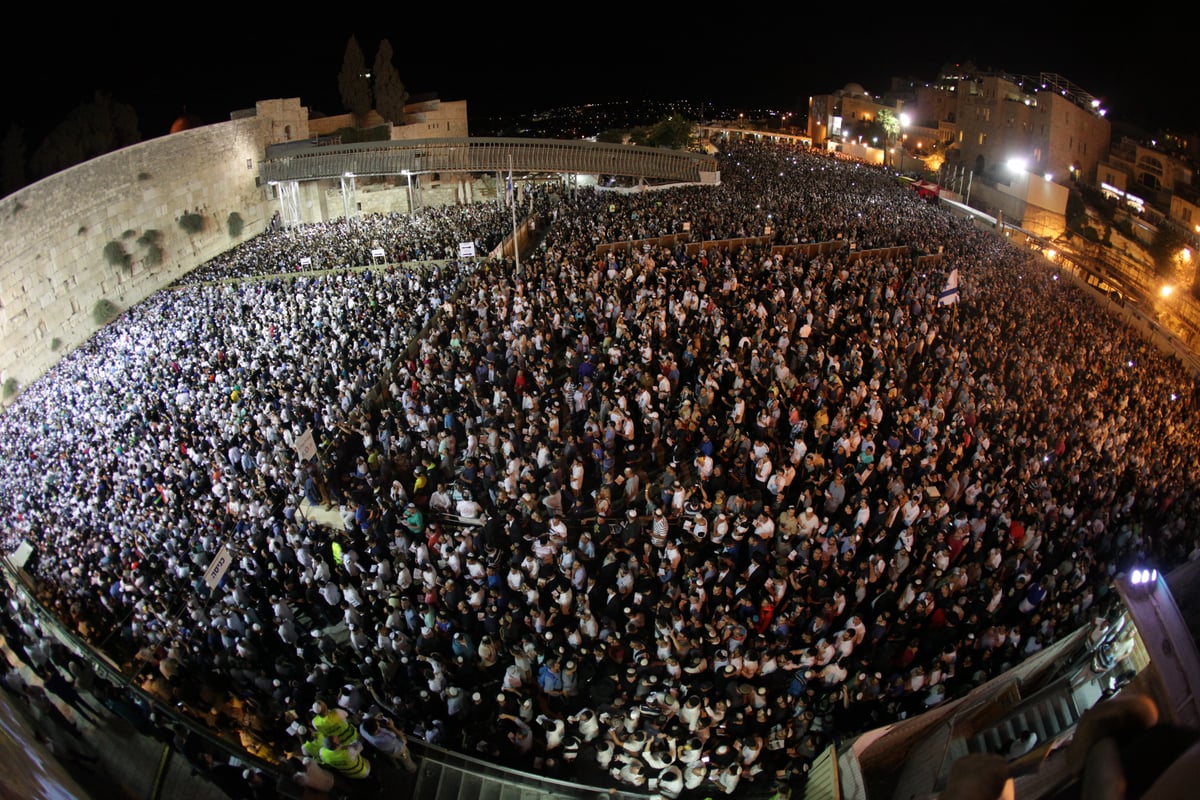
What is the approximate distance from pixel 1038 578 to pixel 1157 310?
2717 centimetres

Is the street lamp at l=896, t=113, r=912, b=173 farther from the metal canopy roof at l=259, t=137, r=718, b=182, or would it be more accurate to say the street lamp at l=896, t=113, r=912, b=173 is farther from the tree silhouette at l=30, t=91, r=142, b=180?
the tree silhouette at l=30, t=91, r=142, b=180

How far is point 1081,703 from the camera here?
4926mm

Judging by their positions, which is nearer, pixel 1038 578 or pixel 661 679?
pixel 661 679

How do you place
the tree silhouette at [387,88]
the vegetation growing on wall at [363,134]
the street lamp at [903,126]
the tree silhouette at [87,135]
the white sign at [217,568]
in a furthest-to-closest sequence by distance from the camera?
the street lamp at [903,126]
the tree silhouette at [387,88]
the vegetation growing on wall at [363,134]
the tree silhouette at [87,135]
the white sign at [217,568]

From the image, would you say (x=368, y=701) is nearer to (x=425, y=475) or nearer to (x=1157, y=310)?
(x=425, y=475)

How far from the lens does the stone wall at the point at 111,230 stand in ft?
69.6

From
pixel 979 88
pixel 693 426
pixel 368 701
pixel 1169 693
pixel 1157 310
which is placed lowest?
pixel 1157 310

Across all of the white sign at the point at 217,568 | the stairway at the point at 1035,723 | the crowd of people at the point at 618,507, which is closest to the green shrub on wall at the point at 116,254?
the crowd of people at the point at 618,507

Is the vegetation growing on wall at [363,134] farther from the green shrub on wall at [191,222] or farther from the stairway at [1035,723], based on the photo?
the stairway at [1035,723]

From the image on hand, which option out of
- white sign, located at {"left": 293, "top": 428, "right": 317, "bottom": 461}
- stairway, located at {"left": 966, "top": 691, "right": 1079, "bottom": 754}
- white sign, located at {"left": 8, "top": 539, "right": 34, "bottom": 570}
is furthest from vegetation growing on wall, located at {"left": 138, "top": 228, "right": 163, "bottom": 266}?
stairway, located at {"left": 966, "top": 691, "right": 1079, "bottom": 754}

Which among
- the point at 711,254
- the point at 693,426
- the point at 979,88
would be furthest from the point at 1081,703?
the point at 979,88

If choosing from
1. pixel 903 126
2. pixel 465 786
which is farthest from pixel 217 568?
pixel 903 126

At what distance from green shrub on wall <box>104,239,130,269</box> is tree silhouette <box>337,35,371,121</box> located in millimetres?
16886

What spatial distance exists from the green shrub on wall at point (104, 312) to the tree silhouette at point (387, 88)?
19.5m
